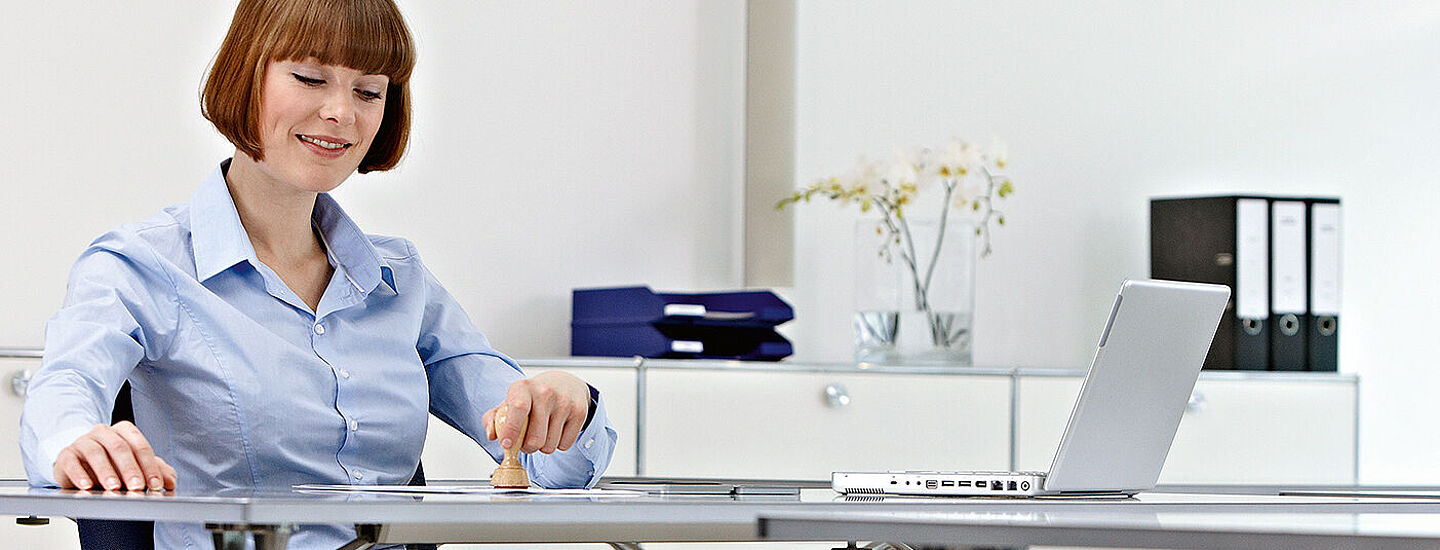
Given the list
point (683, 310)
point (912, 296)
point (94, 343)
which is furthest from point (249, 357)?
point (912, 296)

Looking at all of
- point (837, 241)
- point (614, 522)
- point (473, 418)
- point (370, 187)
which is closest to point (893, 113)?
point (837, 241)

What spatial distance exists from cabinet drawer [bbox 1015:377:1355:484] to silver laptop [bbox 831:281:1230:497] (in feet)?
5.77

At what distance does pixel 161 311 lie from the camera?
1633mm

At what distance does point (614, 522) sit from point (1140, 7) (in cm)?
309

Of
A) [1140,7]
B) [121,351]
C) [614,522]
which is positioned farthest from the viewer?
[1140,7]

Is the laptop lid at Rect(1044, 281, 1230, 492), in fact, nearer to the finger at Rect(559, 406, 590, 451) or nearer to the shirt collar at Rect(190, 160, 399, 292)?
the finger at Rect(559, 406, 590, 451)

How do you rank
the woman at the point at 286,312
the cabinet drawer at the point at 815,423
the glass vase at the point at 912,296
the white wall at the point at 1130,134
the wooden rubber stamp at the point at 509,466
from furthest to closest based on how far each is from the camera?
the white wall at the point at 1130,134 → the glass vase at the point at 912,296 → the cabinet drawer at the point at 815,423 → the woman at the point at 286,312 → the wooden rubber stamp at the point at 509,466

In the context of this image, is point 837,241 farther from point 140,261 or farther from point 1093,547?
point 1093,547

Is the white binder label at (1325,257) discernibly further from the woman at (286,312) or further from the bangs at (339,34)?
the bangs at (339,34)

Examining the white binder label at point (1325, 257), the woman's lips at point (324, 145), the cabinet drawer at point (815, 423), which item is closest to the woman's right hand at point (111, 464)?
the woman's lips at point (324, 145)

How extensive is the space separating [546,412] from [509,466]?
88 millimetres

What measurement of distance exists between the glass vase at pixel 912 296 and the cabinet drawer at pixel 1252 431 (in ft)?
0.74

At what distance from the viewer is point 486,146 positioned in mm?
3484

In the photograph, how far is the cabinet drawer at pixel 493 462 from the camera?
3045 millimetres
